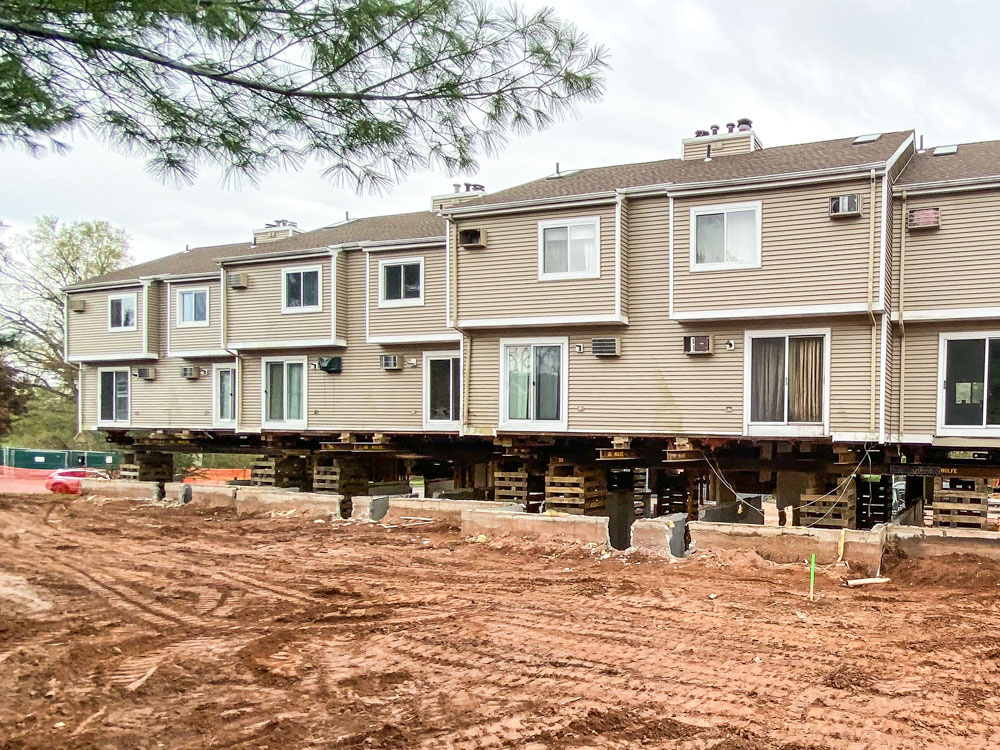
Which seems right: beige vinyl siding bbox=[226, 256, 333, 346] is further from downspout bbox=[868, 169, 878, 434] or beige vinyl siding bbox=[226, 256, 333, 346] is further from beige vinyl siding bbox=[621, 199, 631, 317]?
downspout bbox=[868, 169, 878, 434]

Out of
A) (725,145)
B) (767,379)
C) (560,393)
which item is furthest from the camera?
(725,145)

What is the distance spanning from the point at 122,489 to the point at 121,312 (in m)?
5.18

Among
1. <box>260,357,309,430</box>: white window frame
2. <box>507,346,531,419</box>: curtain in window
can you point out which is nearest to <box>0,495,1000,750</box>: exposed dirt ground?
<box>507,346,531,419</box>: curtain in window

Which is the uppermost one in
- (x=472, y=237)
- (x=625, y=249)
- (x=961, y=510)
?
(x=472, y=237)

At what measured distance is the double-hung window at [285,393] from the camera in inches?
770

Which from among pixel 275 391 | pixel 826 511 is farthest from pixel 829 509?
pixel 275 391

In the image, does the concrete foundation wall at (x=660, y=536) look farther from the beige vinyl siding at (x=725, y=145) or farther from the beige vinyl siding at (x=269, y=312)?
the beige vinyl siding at (x=269, y=312)

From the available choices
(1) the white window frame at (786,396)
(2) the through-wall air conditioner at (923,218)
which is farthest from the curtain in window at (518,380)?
(2) the through-wall air conditioner at (923,218)

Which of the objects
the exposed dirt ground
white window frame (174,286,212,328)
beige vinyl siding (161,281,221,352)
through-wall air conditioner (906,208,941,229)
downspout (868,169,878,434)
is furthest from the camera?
white window frame (174,286,212,328)

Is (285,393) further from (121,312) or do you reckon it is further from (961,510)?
(961,510)

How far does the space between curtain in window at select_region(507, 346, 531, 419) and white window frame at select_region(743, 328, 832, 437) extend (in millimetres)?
4066

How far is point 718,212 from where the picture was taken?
1357cm

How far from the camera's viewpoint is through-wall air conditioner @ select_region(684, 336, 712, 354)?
44.8 feet

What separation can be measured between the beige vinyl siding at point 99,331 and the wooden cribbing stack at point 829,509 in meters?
18.1
